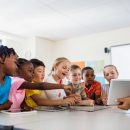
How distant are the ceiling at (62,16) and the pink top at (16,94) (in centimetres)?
190

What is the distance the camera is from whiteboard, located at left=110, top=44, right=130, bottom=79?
4.20 meters

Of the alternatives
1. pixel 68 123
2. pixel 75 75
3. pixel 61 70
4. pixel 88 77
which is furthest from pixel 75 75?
pixel 68 123

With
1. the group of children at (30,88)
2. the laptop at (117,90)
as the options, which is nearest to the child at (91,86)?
the group of children at (30,88)

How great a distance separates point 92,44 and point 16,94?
341 centimetres

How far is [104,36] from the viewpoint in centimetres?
450

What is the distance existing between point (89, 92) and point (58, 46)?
3.07 m


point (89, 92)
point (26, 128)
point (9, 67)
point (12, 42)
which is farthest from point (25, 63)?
point (12, 42)

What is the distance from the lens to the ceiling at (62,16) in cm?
311

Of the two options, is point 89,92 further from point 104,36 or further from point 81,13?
point 104,36

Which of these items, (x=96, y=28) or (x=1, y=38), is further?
(x=1, y=38)

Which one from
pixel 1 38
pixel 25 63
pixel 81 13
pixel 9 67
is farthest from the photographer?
pixel 1 38

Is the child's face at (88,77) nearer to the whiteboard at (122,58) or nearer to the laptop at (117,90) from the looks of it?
the laptop at (117,90)

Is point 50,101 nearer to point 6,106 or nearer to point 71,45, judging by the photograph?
point 6,106

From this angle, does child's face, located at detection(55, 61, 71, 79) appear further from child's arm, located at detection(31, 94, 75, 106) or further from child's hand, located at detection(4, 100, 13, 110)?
child's hand, located at detection(4, 100, 13, 110)
